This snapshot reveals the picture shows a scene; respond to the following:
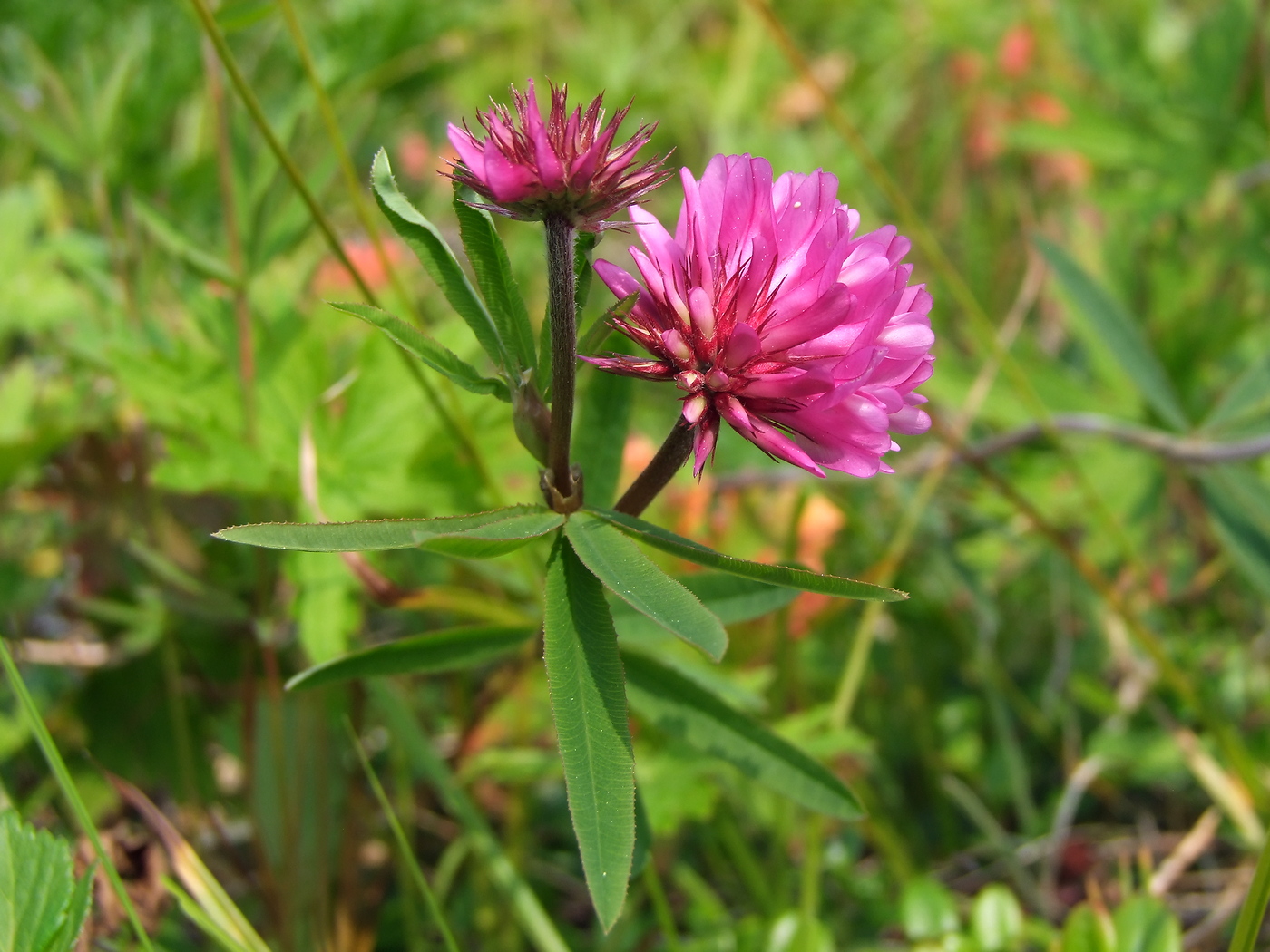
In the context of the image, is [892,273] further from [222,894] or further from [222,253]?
[222,253]

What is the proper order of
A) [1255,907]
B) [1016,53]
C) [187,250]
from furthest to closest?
[1016,53] → [187,250] → [1255,907]

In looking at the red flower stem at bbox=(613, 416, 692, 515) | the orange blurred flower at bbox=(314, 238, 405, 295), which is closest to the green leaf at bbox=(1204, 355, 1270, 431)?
the red flower stem at bbox=(613, 416, 692, 515)

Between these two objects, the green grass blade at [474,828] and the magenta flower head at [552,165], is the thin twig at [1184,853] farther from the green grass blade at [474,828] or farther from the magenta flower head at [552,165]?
the magenta flower head at [552,165]

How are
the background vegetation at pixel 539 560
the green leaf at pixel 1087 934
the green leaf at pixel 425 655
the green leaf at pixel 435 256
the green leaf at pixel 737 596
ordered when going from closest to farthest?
the green leaf at pixel 435 256
the green leaf at pixel 425 655
the green leaf at pixel 737 596
the green leaf at pixel 1087 934
the background vegetation at pixel 539 560

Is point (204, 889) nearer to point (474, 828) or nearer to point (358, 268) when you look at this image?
point (474, 828)

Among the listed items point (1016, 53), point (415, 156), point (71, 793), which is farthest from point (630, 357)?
point (1016, 53)

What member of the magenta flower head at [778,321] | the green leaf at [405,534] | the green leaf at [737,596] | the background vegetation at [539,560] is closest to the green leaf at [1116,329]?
the background vegetation at [539,560]
